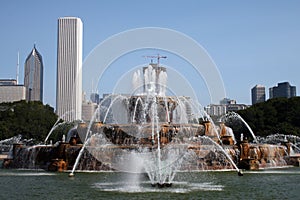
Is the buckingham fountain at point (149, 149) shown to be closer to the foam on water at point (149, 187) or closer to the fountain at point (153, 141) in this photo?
the fountain at point (153, 141)

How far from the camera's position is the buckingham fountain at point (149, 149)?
80.2 feet

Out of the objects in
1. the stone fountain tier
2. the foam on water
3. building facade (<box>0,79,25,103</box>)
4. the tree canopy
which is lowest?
the foam on water

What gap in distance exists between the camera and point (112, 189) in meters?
16.1

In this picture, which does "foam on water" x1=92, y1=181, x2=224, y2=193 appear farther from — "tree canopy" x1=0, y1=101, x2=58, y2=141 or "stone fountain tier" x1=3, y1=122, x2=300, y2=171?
"tree canopy" x1=0, y1=101, x2=58, y2=141

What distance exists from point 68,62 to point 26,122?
217 feet

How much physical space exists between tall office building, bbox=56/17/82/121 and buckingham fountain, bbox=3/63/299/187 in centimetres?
9044

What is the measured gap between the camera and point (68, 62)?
458ft

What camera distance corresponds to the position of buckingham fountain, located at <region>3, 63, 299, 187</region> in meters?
24.4

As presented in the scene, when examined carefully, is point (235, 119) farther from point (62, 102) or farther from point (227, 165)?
point (62, 102)

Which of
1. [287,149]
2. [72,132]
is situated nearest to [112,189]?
[72,132]

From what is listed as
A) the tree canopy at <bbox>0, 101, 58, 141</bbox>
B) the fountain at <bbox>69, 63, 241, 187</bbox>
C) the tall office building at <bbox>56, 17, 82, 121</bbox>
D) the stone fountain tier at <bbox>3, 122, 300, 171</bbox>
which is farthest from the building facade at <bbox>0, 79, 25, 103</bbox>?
the stone fountain tier at <bbox>3, 122, 300, 171</bbox>

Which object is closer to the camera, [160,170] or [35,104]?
[160,170]

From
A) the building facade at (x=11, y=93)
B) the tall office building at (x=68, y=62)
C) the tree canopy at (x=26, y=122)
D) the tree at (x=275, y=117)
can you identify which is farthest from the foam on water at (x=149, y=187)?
the building facade at (x=11, y=93)

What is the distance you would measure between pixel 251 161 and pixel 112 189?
44.2 ft
